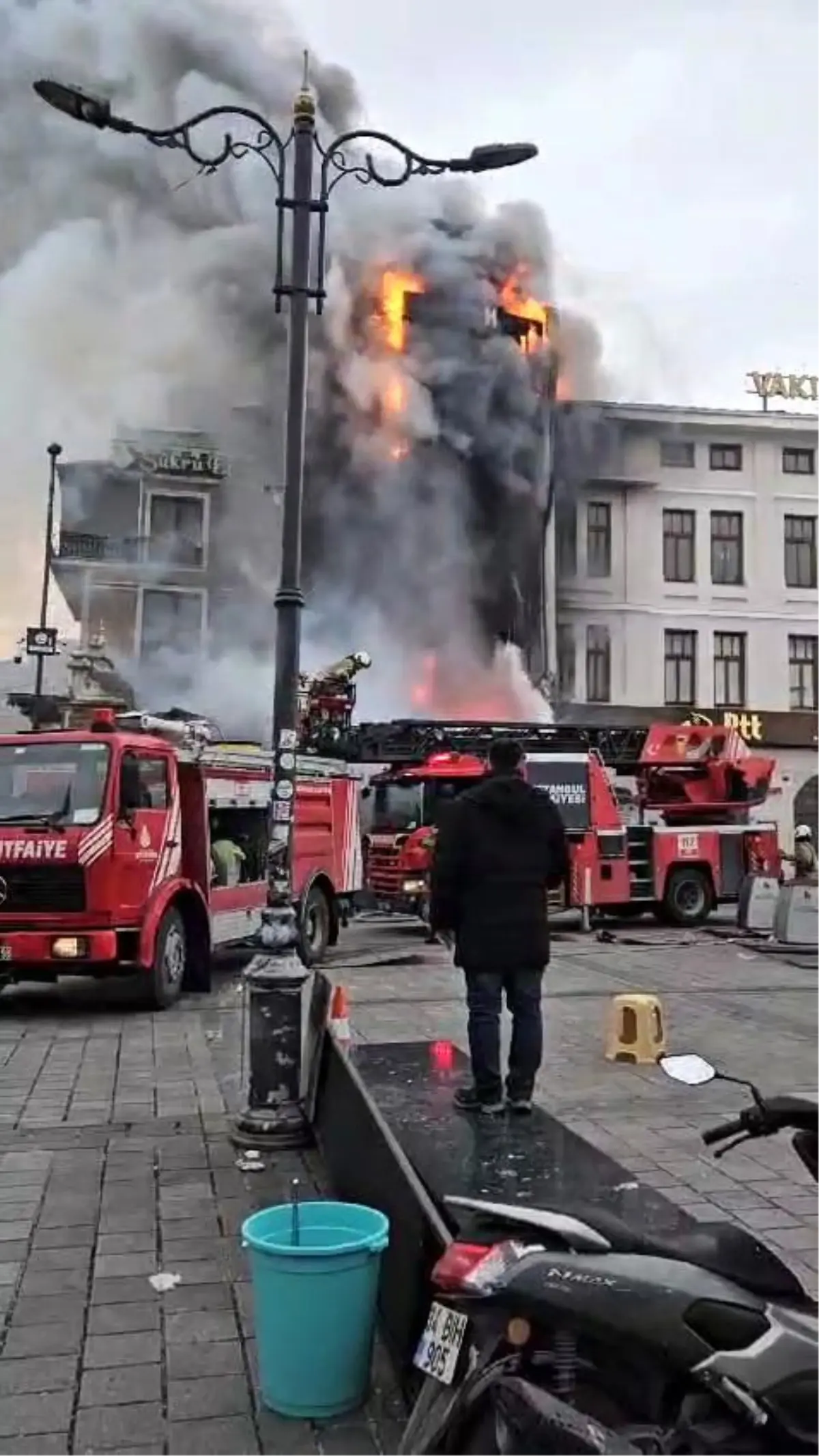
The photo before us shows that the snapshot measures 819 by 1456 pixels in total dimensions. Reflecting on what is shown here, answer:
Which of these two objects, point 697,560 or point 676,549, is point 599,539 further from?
point 697,560

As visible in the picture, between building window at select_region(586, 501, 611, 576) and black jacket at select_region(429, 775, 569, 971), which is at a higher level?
building window at select_region(586, 501, 611, 576)

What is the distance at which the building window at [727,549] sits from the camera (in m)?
40.8

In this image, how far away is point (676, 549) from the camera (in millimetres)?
40688

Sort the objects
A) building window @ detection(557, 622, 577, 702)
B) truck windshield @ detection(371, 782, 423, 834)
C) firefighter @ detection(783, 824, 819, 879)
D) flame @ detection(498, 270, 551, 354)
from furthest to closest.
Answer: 1. flame @ detection(498, 270, 551, 354)
2. building window @ detection(557, 622, 577, 702)
3. truck windshield @ detection(371, 782, 423, 834)
4. firefighter @ detection(783, 824, 819, 879)

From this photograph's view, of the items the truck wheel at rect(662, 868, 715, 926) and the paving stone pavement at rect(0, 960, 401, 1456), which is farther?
the truck wheel at rect(662, 868, 715, 926)

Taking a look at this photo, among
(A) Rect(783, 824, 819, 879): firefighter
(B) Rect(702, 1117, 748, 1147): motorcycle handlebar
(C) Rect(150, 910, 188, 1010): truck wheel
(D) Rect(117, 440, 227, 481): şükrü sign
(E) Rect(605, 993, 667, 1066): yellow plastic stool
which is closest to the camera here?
(B) Rect(702, 1117, 748, 1147): motorcycle handlebar

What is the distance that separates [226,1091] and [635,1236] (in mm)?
5439

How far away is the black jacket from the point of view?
554cm

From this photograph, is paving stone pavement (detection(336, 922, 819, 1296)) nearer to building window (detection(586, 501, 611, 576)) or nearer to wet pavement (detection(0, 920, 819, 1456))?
wet pavement (detection(0, 920, 819, 1456))

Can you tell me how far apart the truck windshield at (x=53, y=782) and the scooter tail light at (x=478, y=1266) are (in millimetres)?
8541

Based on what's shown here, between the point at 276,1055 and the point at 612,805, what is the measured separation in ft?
46.3

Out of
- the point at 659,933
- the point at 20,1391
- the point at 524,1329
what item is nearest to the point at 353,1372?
the point at 20,1391

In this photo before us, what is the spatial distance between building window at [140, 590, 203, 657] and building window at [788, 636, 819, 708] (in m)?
18.6

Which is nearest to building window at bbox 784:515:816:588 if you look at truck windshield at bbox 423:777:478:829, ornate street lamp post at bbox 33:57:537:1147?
truck windshield at bbox 423:777:478:829
